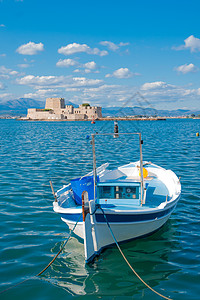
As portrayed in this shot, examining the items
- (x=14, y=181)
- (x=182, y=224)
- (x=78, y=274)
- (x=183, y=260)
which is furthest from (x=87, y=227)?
(x=14, y=181)

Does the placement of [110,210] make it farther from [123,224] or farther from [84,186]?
[84,186]

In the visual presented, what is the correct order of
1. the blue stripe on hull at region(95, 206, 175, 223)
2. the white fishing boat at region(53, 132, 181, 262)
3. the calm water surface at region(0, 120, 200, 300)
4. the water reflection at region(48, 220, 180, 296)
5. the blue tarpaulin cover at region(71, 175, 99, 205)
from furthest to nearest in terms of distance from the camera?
the blue tarpaulin cover at region(71, 175, 99, 205)
the blue stripe on hull at region(95, 206, 175, 223)
the white fishing boat at region(53, 132, 181, 262)
the water reflection at region(48, 220, 180, 296)
the calm water surface at region(0, 120, 200, 300)

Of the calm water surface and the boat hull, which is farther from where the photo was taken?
the boat hull

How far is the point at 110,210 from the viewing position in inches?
350

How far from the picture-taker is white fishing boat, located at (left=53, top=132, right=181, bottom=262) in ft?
29.0

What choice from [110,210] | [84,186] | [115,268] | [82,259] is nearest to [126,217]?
[110,210]

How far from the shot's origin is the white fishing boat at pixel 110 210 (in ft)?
29.0

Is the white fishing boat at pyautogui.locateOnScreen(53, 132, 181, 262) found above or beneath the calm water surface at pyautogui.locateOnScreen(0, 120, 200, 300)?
above

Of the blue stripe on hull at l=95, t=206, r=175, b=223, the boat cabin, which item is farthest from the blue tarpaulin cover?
the blue stripe on hull at l=95, t=206, r=175, b=223

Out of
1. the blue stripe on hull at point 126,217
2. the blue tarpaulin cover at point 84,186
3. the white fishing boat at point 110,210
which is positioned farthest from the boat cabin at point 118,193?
the blue stripe on hull at point 126,217

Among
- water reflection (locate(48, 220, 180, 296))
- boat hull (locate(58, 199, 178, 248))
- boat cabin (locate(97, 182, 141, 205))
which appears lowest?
water reflection (locate(48, 220, 180, 296))

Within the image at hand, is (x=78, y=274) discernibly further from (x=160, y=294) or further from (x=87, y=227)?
(x=160, y=294)

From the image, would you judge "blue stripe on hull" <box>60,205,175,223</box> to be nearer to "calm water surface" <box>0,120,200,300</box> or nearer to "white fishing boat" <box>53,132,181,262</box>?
"white fishing boat" <box>53,132,181,262</box>

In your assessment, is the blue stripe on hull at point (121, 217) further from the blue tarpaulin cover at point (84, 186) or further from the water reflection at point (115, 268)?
the blue tarpaulin cover at point (84, 186)
